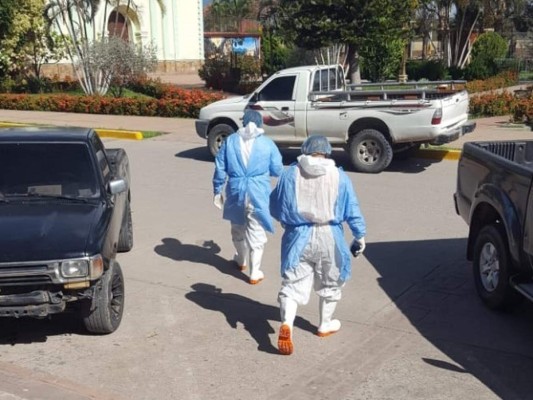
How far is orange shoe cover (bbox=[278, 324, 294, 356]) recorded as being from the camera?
16.9ft

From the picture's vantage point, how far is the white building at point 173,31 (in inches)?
1875

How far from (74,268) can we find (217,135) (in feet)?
29.3

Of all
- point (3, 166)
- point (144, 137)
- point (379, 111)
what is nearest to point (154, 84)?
point (144, 137)

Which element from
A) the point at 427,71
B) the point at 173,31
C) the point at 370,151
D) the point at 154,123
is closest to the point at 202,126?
the point at 370,151

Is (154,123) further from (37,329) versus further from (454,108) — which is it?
(37,329)

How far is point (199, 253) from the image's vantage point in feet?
26.3

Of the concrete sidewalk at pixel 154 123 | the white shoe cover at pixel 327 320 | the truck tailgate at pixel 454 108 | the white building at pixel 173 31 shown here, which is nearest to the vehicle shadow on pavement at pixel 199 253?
the white shoe cover at pixel 327 320

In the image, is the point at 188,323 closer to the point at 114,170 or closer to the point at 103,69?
the point at 114,170

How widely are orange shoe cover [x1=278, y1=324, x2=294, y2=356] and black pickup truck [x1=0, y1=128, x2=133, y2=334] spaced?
1.37m

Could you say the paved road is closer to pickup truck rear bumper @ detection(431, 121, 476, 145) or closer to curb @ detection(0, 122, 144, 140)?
pickup truck rear bumper @ detection(431, 121, 476, 145)

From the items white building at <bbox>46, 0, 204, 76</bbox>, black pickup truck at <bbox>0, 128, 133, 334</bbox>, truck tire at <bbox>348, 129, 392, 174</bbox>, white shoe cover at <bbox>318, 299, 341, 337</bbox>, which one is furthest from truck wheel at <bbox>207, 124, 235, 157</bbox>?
white building at <bbox>46, 0, 204, 76</bbox>

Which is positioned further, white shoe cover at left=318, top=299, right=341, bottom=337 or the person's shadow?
the person's shadow

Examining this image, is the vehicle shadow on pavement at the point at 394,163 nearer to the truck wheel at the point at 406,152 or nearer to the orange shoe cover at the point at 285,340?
the truck wheel at the point at 406,152

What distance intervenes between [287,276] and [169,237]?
3.64m
